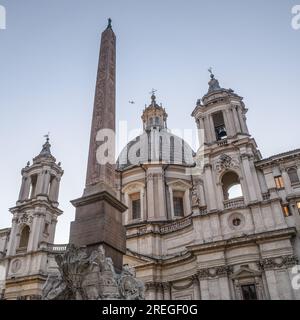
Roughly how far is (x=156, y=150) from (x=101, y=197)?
27.3 metres

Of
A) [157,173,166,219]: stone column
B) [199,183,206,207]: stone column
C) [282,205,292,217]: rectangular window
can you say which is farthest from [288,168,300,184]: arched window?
[157,173,166,219]: stone column

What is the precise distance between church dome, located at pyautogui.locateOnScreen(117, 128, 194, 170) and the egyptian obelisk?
2135 centimetres

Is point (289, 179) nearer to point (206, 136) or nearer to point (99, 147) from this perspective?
point (206, 136)

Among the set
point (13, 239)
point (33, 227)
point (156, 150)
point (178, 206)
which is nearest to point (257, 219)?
point (178, 206)

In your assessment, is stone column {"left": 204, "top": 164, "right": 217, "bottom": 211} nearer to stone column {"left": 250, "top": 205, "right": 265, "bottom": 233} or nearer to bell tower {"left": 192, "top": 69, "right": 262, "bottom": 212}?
bell tower {"left": 192, "top": 69, "right": 262, "bottom": 212}

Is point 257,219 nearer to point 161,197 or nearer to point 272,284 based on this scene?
point 272,284

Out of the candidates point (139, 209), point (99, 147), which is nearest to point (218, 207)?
point (139, 209)

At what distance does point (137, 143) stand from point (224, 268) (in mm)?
22110

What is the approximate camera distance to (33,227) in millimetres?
30234

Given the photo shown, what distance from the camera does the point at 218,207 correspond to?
23281 millimetres

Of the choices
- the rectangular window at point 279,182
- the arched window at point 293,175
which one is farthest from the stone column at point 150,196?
the arched window at point 293,175
